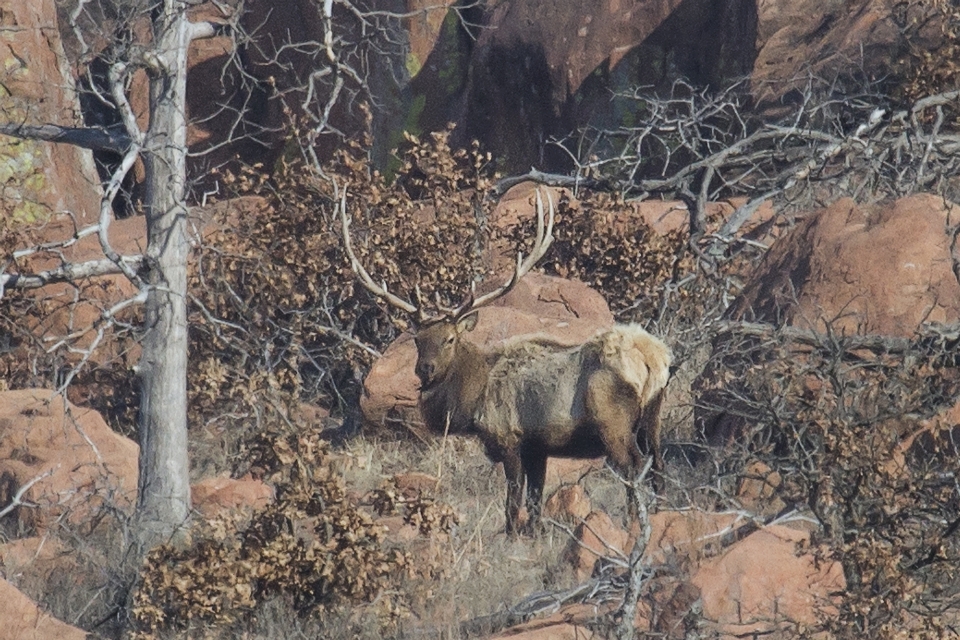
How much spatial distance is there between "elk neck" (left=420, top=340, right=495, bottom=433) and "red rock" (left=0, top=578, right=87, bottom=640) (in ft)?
9.29

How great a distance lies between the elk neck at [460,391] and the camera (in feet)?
28.4

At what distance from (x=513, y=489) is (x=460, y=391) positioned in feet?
2.24

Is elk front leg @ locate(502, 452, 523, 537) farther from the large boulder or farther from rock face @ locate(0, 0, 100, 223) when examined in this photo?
rock face @ locate(0, 0, 100, 223)

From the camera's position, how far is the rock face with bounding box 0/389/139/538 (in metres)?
8.40

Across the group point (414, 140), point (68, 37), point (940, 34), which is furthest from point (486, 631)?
point (68, 37)

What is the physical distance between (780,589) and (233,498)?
3.42 metres

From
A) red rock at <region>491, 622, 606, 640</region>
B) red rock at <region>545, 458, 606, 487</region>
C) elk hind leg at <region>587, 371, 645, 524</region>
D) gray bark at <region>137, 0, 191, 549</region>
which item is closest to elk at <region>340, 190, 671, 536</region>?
elk hind leg at <region>587, 371, 645, 524</region>

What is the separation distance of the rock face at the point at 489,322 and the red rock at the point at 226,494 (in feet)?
4.65

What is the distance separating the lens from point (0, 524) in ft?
28.0

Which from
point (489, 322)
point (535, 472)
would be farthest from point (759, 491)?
point (489, 322)

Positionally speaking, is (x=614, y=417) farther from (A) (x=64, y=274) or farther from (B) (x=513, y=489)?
(A) (x=64, y=274)

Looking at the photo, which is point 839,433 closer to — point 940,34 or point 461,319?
point 461,319

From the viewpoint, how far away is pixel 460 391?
868 centimetres

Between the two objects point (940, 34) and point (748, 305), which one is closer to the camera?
point (748, 305)
